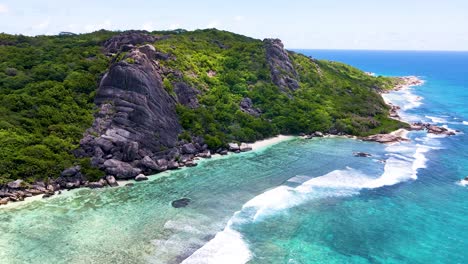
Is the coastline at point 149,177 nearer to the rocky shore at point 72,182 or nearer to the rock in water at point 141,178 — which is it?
the rocky shore at point 72,182

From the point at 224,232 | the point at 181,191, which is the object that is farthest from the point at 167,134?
the point at 224,232

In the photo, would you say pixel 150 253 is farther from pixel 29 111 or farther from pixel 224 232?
pixel 29 111

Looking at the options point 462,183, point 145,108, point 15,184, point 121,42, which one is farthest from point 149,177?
point 121,42

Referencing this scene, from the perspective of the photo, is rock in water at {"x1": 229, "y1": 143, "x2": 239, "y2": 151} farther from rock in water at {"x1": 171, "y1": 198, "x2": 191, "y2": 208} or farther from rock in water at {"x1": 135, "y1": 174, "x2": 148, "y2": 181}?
rock in water at {"x1": 171, "y1": 198, "x2": 191, "y2": 208}

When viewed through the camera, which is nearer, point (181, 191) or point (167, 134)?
point (181, 191)

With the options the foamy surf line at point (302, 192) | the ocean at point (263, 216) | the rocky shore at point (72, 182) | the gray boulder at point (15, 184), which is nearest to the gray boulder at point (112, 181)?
the rocky shore at point (72, 182)

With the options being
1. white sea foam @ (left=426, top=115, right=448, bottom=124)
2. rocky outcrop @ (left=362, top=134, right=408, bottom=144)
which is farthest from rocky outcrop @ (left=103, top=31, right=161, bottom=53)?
white sea foam @ (left=426, top=115, right=448, bottom=124)
